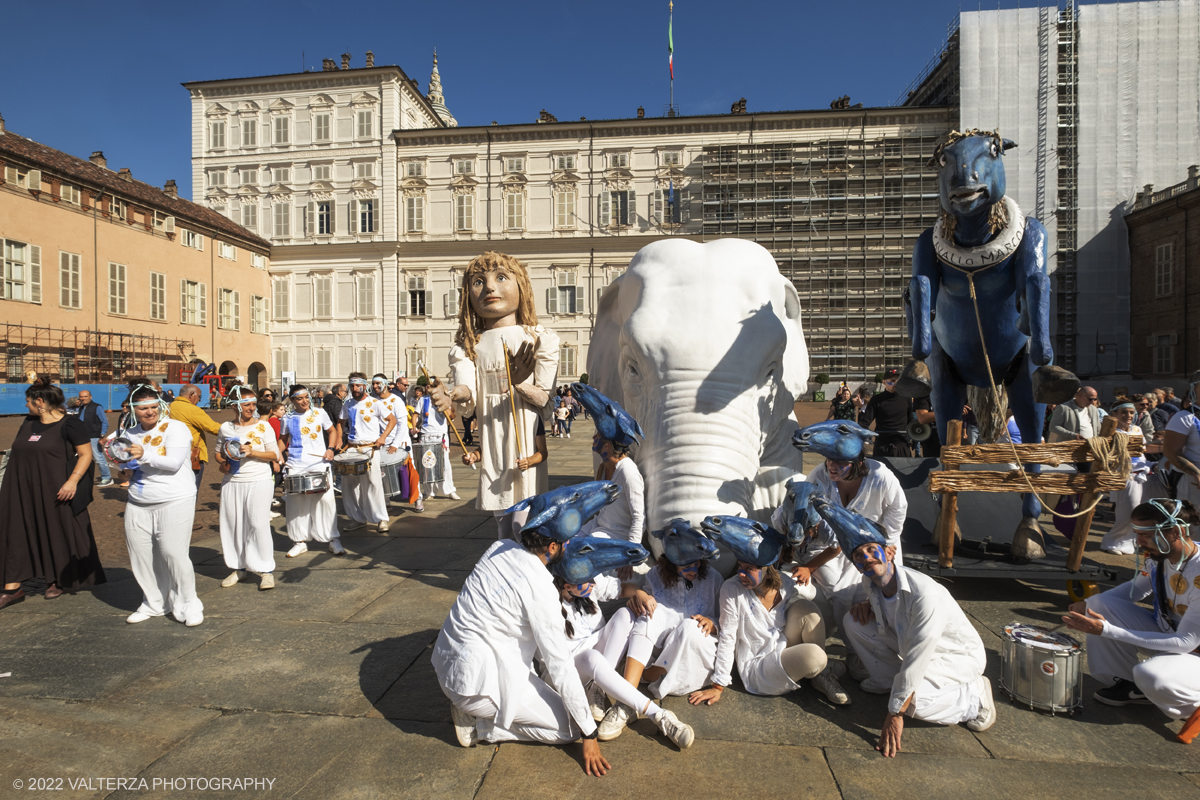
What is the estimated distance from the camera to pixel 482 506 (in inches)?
179

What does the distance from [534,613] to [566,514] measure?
428mm

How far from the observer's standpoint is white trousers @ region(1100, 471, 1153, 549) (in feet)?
19.4

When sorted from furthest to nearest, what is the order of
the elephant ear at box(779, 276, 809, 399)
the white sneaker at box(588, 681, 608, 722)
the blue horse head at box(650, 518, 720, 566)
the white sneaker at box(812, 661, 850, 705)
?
the elephant ear at box(779, 276, 809, 399) → the blue horse head at box(650, 518, 720, 566) → the white sneaker at box(812, 661, 850, 705) → the white sneaker at box(588, 681, 608, 722)

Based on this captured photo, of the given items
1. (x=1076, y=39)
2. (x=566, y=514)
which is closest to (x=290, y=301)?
(x=566, y=514)

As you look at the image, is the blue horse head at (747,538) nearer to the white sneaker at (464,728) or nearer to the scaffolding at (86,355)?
the white sneaker at (464,728)

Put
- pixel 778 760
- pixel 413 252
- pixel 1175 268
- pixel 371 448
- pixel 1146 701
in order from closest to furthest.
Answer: pixel 778 760 → pixel 1146 701 → pixel 371 448 → pixel 1175 268 → pixel 413 252

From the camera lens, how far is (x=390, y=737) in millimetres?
2924

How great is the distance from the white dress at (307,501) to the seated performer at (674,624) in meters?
3.77

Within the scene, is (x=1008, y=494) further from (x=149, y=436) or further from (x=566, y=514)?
(x=149, y=436)

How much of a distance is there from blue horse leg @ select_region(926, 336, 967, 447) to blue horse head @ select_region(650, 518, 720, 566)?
2.89 meters

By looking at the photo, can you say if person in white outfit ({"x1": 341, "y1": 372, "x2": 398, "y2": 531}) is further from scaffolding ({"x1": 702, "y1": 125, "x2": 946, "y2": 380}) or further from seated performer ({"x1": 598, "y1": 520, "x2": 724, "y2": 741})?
scaffolding ({"x1": 702, "y1": 125, "x2": 946, "y2": 380})

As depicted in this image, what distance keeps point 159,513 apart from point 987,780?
15.5ft

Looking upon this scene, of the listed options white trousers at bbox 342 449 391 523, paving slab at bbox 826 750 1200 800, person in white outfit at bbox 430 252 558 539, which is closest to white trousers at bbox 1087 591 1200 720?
paving slab at bbox 826 750 1200 800

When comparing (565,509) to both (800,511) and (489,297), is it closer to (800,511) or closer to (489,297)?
(800,511)
